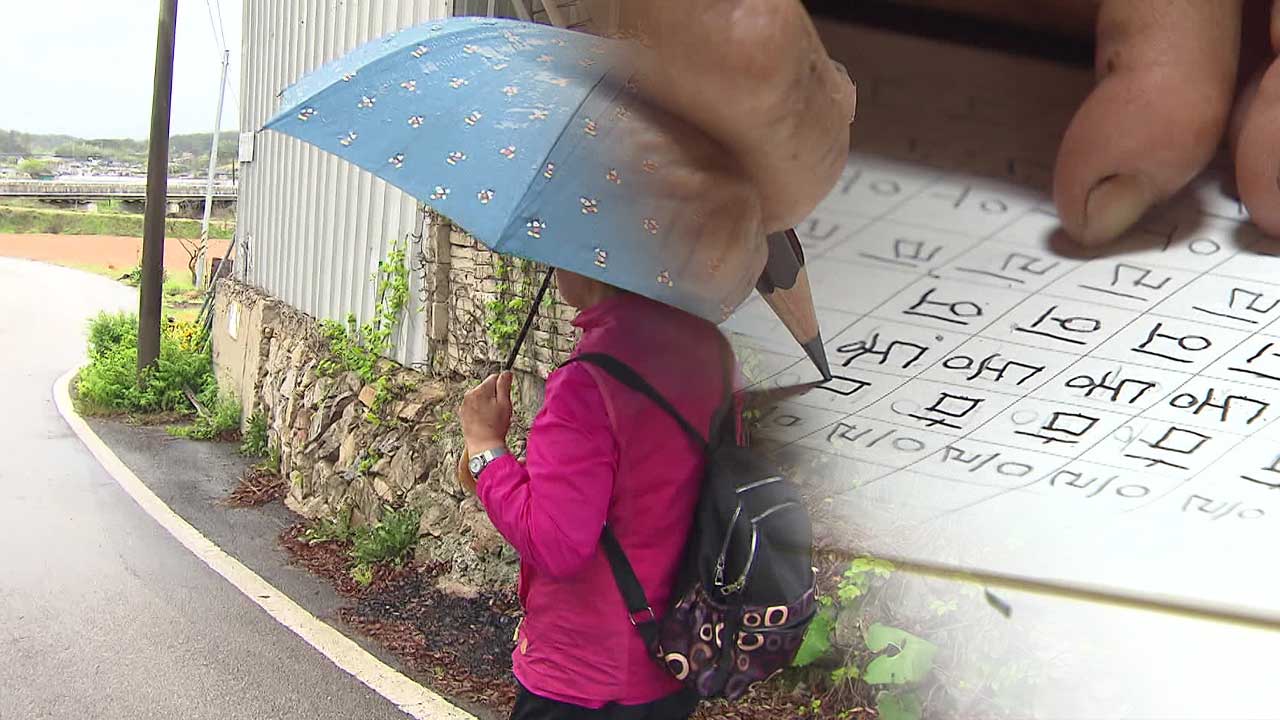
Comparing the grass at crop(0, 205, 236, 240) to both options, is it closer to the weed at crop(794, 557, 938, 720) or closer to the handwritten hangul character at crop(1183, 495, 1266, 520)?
the weed at crop(794, 557, 938, 720)

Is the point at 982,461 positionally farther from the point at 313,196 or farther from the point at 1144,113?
the point at 313,196

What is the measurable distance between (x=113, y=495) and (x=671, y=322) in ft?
23.7

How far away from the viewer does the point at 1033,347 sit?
35 cm

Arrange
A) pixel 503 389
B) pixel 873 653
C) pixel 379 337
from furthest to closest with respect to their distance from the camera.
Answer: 1. pixel 379 337
2. pixel 873 653
3. pixel 503 389

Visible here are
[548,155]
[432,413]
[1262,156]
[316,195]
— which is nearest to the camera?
[1262,156]

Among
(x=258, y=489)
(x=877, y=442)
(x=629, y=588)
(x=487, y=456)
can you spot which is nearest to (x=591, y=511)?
(x=629, y=588)

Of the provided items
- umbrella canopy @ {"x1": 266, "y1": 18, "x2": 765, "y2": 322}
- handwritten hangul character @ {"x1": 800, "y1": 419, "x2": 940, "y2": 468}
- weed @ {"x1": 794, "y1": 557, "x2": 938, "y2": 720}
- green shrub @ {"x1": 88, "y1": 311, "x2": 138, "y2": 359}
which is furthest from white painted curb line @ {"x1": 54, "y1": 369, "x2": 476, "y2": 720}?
green shrub @ {"x1": 88, "y1": 311, "x2": 138, "y2": 359}

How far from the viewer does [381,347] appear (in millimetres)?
5449

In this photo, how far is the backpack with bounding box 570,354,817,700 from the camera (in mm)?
1163

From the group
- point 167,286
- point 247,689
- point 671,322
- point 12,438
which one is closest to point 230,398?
point 12,438

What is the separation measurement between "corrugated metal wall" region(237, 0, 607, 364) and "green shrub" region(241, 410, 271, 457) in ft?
3.30

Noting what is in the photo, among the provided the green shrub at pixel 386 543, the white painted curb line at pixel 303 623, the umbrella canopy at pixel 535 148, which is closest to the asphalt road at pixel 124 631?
the white painted curb line at pixel 303 623

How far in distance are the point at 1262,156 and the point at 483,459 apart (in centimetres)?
124

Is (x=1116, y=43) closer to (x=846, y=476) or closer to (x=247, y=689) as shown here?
(x=846, y=476)
